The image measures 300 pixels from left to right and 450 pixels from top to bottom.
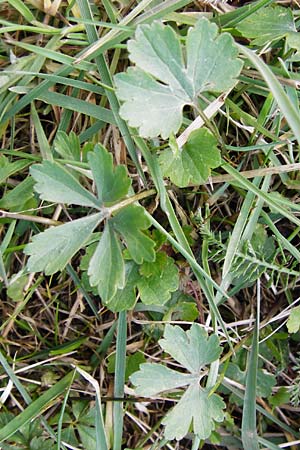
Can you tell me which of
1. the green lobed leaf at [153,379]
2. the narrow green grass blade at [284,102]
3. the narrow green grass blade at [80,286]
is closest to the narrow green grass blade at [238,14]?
the narrow green grass blade at [284,102]

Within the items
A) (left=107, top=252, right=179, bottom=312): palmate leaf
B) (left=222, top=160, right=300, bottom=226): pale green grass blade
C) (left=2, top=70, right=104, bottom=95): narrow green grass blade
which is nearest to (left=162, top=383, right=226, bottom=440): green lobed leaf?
(left=107, top=252, right=179, bottom=312): palmate leaf

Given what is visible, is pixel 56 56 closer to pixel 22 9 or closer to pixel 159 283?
pixel 22 9

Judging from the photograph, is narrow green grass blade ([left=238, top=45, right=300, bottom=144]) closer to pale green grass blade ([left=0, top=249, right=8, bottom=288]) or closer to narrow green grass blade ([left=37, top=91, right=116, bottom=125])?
narrow green grass blade ([left=37, top=91, right=116, bottom=125])

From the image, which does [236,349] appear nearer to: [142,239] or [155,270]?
[155,270]

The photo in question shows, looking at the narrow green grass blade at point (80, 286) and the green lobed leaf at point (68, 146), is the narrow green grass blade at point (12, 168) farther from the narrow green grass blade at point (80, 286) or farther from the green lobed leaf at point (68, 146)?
the narrow green grass blade at point (80, 286)

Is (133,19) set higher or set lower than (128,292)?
higher

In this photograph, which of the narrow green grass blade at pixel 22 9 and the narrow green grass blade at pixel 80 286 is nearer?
the narrow green grass blade at pixel 22 9

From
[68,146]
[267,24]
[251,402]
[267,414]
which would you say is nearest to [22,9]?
[68,146]
